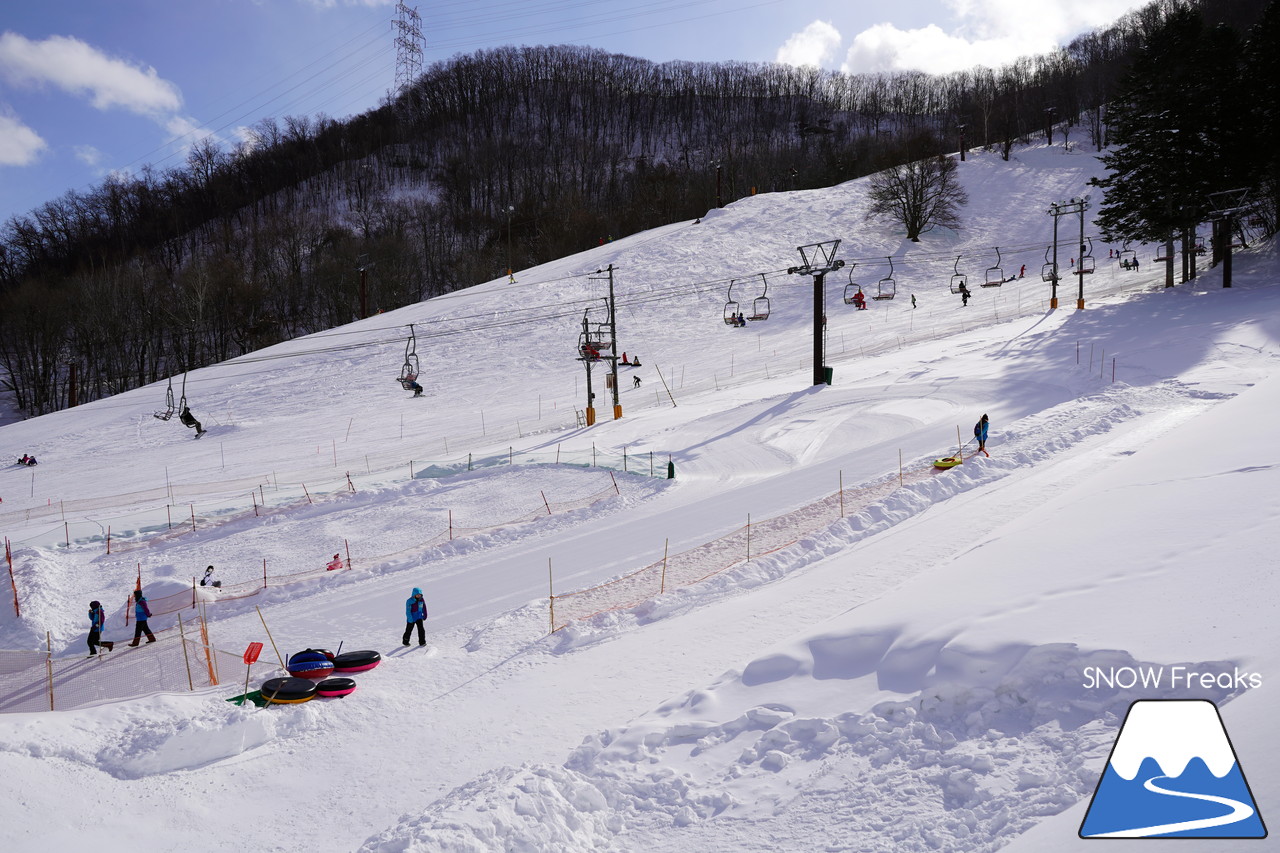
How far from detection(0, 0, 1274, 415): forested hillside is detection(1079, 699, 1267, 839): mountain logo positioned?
52.8 metres

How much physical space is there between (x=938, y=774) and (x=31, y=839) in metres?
9.32

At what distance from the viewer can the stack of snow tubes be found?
1187 centimetres

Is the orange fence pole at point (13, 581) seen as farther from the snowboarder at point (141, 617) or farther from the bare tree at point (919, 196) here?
the bare tree at point (919, 196)

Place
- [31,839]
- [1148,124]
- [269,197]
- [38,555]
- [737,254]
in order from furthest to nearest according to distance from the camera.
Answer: [269,197] → [737,254] → [1148,124] → [38,555] → [31,839]

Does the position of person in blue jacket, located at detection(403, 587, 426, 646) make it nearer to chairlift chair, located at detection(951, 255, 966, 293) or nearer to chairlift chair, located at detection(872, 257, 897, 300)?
chairlift chair, located at detection(872, 257, 897, 300)

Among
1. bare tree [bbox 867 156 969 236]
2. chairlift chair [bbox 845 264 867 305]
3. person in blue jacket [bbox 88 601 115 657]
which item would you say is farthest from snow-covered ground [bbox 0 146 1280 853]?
bare tree [bbox 867 156 969 236]

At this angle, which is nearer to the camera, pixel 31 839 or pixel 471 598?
pixel 31 839

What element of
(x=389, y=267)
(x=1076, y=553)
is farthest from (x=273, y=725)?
(x=389, y=267)

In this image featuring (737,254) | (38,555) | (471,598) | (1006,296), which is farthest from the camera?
(737,254)

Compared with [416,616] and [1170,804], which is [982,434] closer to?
[416,616]

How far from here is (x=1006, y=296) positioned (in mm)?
55469

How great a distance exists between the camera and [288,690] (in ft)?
39.1

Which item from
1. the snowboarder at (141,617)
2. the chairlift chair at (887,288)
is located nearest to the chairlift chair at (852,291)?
the chairlift chair at (887,288)

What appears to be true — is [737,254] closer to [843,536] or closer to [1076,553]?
[843,536]
